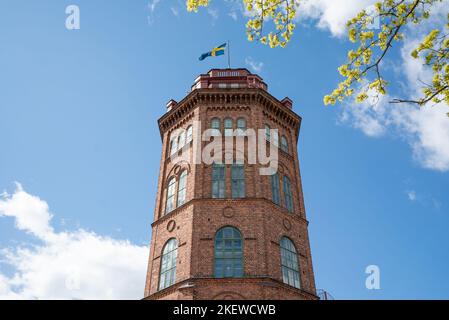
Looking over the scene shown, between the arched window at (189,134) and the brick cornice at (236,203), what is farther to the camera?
the arched window at (189,134)

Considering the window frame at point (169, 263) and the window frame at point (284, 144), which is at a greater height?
the window frame at point (284, 144)

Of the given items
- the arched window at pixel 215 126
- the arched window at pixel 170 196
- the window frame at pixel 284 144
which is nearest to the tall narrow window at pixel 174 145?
the arched window at pixel 170 196

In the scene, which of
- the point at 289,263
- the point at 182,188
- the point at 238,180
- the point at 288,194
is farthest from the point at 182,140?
the point at 289,263

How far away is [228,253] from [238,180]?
4375 mm

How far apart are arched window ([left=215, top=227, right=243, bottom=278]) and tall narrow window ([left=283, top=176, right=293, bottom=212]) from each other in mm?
4279

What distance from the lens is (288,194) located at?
23.9 metres

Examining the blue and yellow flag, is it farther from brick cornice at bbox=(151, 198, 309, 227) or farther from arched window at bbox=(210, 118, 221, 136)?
brick cornice at bbox=(151, 198, 309, 227)

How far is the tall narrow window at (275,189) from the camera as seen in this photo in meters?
22.4

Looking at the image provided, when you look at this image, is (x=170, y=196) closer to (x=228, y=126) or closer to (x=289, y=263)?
(x=228, y=126)

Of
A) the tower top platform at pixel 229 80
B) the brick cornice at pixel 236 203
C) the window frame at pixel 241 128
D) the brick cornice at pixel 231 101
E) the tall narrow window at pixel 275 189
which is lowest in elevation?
the brick cornice at pixel 236 203

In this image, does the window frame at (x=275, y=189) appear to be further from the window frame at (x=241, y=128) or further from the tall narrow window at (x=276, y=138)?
the window frame at (x=241, y=128)

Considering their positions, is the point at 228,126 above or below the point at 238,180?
above

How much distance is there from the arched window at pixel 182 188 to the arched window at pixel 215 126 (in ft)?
9.73

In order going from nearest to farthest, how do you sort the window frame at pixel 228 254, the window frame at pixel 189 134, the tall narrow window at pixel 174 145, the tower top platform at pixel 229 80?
the window frame at pixel 228 254, the window frame at pixel 189 134, the tall narrow window at pixel 174 145, the tower top platform at pixel 229 80
